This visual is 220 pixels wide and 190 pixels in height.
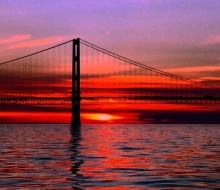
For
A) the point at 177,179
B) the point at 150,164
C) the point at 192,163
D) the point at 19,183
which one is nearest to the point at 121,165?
the point at 150,164

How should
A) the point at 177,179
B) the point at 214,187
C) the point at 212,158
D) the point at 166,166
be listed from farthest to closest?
the point at 212,158, the point at 166,166, the point at 177,179, the point at 214,187

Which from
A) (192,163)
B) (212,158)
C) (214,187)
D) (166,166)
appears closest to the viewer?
(214,187)

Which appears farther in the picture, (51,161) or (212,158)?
(212,158)

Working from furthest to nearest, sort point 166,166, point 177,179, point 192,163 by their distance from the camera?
point 192,163 < point 166,166 < point 177,179

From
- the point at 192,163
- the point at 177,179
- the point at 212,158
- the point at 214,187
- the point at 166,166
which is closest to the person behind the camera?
the point at 214,187

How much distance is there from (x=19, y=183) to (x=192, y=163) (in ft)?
35.0

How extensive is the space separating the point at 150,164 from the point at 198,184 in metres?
6.88

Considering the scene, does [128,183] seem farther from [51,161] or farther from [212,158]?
[212,158]

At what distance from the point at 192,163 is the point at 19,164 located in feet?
28.3

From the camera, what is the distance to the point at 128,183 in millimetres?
17953

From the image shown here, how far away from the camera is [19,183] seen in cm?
1772

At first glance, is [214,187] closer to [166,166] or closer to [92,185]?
[92,185]

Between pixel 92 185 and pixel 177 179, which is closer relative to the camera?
pixel 92 185

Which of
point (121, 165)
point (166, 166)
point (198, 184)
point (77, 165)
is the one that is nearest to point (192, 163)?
point (166, 166)
